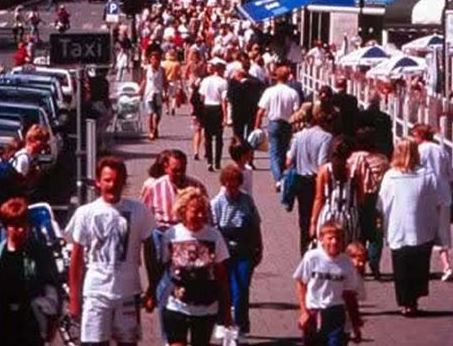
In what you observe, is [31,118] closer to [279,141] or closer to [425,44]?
[279,141]

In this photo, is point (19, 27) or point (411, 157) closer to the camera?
point (411, 157)

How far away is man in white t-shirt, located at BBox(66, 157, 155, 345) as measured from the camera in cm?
1305

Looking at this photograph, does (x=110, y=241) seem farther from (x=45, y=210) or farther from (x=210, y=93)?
(x=210, y=93)

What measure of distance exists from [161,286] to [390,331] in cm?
425

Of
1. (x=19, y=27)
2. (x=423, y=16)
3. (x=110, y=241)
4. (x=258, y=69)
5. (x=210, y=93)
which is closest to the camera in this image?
(x=110, y=241)

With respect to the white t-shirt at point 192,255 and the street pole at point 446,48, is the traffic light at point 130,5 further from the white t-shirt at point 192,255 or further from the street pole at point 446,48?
the white t-shirt at point 192,255

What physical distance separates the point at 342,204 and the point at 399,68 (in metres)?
21.6

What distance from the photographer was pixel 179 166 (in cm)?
1505

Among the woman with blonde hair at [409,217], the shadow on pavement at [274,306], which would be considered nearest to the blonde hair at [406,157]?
the woman with blonde hair at [409,217]

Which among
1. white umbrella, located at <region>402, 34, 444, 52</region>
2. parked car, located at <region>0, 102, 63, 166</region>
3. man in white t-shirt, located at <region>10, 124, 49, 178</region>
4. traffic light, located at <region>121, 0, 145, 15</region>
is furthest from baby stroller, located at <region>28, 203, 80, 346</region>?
traffic light, located at <region>121, 0, 145, 15</region>

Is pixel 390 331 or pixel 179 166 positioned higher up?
pixel 179 166

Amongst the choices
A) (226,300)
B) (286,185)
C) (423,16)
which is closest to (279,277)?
(286,185)

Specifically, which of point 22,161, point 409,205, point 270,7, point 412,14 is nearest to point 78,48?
point 22,161

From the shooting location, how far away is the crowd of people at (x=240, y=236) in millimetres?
13078
